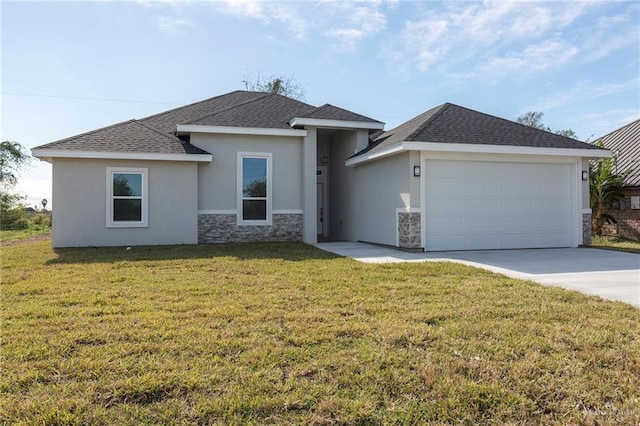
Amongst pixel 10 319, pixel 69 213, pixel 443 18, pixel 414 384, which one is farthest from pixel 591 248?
pixel 69 213

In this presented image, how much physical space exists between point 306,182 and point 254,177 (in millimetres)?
1695

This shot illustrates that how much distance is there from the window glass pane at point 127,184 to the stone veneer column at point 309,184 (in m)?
5.05

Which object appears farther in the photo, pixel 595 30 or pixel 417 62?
pixel 417 62

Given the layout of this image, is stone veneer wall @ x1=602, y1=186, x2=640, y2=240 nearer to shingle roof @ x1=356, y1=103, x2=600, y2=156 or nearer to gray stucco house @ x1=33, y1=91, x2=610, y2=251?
gray stucco house @ x1=33, y1=91, x2=610, y2=251

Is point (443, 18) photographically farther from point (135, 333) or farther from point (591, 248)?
point (135, 333)

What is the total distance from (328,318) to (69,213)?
1033 centimetres

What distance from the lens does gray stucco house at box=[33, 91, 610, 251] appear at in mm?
11008

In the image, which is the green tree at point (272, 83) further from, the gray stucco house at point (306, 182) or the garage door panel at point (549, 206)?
the garage door panel at point (549, 206)

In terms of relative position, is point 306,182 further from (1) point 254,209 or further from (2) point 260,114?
(2) point 260,114

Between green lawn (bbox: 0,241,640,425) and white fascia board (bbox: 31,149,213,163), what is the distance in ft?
19.6

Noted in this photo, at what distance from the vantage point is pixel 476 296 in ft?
18.0

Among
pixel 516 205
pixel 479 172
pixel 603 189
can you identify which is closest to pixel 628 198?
pixel 603 189

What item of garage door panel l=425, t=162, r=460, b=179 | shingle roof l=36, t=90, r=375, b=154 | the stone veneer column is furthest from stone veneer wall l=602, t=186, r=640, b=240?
the stone veneer column

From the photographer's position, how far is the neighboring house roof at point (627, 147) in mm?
15860
